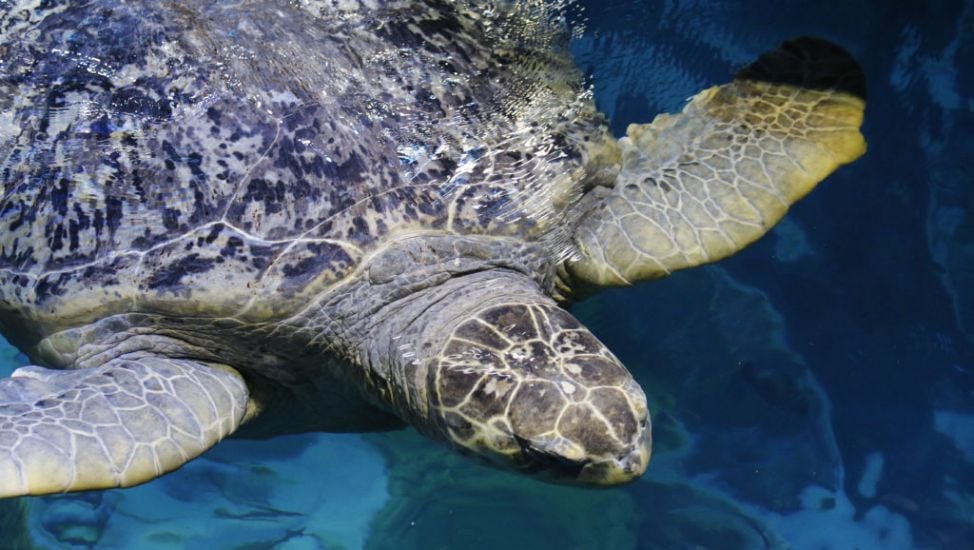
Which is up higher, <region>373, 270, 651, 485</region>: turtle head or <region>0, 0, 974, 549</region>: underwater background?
<region>373, 270, 651, 485</region>: turtle head

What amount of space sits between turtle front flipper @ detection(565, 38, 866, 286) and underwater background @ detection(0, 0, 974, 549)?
782 millimetres

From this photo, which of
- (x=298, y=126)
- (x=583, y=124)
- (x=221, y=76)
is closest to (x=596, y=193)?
(x=583, y=124)

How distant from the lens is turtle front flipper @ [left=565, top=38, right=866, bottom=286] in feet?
9.16

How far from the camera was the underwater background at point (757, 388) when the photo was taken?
11.9ft

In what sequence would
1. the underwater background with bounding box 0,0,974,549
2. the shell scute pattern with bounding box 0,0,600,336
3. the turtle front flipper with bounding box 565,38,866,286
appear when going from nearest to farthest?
the shell scute pattern with bounding box 0,0,600,336
the turtle front flipper with bounding box 565,38,866,286
the underwater background with bounding box 0,0,974,549

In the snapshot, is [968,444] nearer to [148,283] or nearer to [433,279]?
[433,279]

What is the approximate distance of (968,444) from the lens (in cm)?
364

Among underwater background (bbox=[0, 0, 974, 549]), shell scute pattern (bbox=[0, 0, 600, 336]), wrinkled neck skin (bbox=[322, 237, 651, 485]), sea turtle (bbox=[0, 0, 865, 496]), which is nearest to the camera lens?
wrinkled neck skin (bbox=[322, 237, 651, 485])

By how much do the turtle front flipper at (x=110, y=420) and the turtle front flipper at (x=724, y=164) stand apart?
56.1 inches

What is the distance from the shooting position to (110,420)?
2137 millimetres

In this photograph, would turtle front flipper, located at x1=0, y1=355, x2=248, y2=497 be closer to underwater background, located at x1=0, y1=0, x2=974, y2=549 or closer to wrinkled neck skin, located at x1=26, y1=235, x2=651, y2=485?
wrinkled neck skin, located at x1=26, y1=235, x2=651, y2=485

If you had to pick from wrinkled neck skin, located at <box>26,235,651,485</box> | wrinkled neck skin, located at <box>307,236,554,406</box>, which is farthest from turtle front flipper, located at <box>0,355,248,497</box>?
wrinkled neck skin, located at <box>307,236,554,406</box>

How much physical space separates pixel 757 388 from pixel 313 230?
274 centimetres

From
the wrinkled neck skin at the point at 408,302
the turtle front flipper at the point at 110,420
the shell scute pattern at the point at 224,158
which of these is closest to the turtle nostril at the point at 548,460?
the wrinkled neck skin at the point at 408,302
